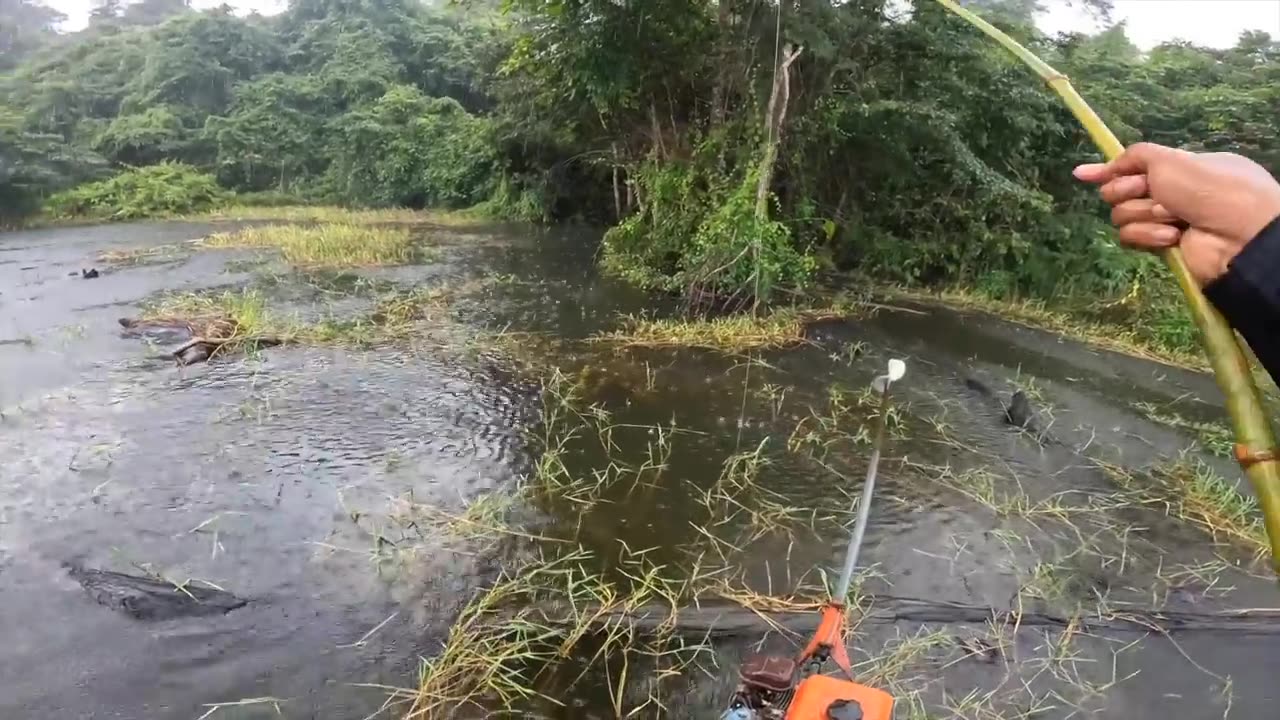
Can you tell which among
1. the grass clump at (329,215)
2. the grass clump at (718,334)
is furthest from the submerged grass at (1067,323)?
the grass clump at (329,215)

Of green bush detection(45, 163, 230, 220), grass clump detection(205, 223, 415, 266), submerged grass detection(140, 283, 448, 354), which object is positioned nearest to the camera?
submerged grass detection(140, 283, 448, 354)

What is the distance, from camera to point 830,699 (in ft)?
5.80

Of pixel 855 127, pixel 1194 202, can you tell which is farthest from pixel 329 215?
pixel 1194 202

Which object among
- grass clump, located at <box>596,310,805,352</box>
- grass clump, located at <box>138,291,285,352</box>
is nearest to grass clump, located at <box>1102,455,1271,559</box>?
grass clump, located at <box>596,310,805,352</box>

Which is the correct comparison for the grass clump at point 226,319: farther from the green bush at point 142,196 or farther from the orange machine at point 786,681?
the green bush at point 142,196

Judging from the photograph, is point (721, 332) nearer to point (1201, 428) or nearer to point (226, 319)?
point (1201, 428)

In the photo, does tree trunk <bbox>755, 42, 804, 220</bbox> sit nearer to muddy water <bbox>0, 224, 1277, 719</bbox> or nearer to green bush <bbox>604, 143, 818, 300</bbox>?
green bush <bbox>604, 143, 818, 300</bbox>

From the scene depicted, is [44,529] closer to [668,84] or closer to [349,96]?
[668,84]

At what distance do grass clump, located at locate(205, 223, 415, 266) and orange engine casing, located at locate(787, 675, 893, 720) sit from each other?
11246 millimetres

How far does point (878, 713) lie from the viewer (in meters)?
1.72

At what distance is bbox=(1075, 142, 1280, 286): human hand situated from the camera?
89cm

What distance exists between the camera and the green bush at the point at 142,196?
20.7 m

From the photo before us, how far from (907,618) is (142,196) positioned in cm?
2359

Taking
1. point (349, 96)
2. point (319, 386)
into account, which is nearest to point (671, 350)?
point (319, 386)
